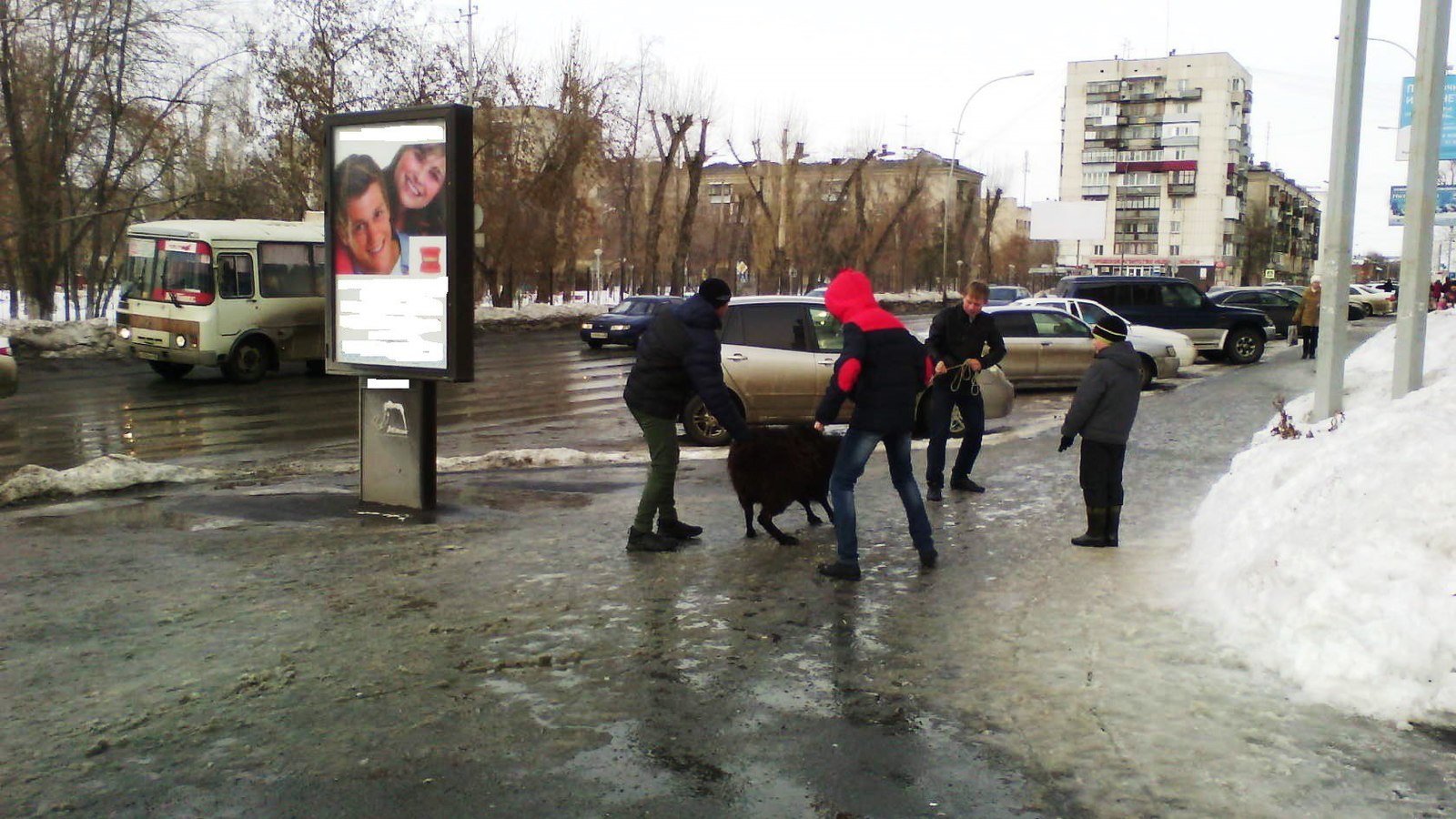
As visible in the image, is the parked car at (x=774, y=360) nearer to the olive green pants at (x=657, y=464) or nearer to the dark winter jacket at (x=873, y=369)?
the olive green pants at (x=657, y=464)

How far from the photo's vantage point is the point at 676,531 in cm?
769

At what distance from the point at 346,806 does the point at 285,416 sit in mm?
12941

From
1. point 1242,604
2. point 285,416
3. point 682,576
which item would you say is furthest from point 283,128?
point 1242,604

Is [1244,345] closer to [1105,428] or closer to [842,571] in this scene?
[1105,428]

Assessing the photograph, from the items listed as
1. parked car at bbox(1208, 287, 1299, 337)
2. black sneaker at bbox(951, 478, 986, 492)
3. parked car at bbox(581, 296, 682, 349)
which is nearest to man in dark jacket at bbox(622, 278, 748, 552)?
black sneaker at bbox(951, 478, 986, 492)

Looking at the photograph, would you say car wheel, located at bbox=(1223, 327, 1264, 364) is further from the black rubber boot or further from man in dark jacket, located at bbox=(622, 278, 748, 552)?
man in dark jacket, located at bbox=(622, 278, 748, 552)

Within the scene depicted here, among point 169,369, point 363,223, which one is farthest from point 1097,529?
point 169,369

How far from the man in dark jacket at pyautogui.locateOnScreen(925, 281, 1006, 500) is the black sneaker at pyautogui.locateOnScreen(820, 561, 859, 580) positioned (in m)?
2.80

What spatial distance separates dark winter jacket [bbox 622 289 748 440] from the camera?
276 inches

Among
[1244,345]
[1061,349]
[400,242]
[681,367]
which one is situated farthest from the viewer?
[1244,345]

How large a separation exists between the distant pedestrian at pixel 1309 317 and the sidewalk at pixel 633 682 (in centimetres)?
1653

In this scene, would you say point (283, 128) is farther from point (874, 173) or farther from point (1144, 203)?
point (1144, 203)

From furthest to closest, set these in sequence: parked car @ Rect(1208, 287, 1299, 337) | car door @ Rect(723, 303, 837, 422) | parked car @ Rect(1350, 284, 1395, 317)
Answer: parked car @ Rect(1350, 284, 1395, 317) → parked car @ Rect(1208, 287, 1299, 337) → car door @ Rect(723, 303, 837, 422)

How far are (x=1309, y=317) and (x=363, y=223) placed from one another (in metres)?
20.2
